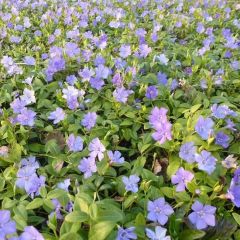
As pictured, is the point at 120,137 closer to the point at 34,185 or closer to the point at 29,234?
the point at 34,185

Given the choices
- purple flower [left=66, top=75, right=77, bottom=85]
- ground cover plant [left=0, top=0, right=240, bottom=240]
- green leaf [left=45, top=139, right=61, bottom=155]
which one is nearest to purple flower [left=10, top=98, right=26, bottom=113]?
ground cover plant [left=0, top=0, right=240, bottom=240]

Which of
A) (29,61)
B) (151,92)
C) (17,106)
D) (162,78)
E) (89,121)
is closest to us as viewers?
(89,121)

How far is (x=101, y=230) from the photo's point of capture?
1.46 m

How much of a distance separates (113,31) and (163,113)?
195 cm

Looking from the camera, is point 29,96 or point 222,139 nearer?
point 222,139

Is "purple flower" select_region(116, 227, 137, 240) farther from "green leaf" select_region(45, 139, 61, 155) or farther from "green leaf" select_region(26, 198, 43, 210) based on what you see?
"green leaf" select_region(45, 139, 61, 155)

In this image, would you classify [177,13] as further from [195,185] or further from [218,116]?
[195,185]

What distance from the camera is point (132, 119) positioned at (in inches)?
92.7

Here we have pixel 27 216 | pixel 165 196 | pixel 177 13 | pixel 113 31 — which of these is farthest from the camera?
pixel 177 13

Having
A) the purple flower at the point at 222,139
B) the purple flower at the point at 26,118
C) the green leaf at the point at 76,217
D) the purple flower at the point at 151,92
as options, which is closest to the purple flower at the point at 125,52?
the purple flower at the point at 151,92

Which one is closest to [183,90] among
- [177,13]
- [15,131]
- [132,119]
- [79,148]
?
[132,119]

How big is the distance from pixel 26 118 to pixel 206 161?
1.01m

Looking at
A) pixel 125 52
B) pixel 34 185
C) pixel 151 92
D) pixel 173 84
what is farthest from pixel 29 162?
pixel 125 52

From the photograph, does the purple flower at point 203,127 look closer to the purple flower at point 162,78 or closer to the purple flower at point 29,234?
the purple flower at point 162,78
